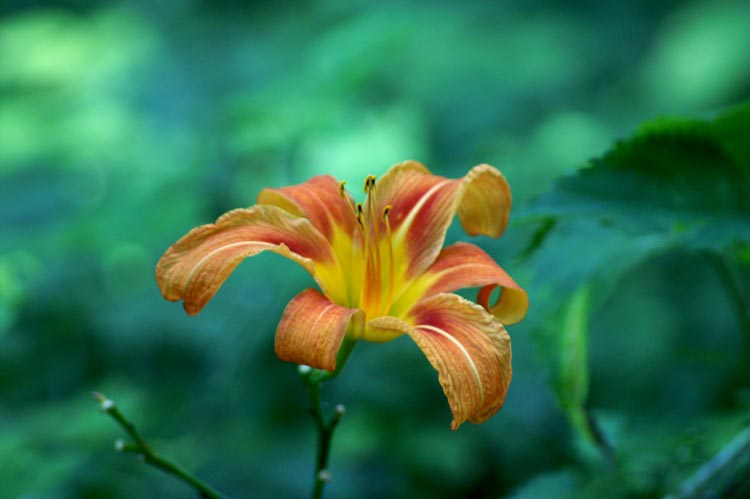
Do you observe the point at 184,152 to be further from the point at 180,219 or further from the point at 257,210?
the point at 257,210

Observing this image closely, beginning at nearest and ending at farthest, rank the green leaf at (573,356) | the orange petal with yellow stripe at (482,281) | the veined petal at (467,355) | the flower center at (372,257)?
the veined petal at (467,355) → the orange petal with yellow stripe at (482,281) → the flower center at (372,257) → the green leaf at (573,356)

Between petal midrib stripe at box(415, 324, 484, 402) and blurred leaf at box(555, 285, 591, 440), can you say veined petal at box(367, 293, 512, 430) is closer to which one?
petal midrib stripe at box(415, 324, 484, 402)

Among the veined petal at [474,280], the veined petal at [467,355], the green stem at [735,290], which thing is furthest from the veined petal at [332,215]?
the green stem at [735,290]

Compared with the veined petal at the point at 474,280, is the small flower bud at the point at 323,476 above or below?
below

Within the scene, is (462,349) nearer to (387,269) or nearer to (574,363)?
(387,269)

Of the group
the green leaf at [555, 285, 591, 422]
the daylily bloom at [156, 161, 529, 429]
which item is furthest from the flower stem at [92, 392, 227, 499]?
the green leaf at [555, 285, 591, 422]

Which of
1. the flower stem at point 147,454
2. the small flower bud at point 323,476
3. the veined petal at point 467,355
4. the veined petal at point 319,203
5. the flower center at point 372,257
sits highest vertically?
the veined petal at point 319,203

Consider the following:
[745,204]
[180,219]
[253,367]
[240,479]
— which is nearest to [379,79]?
[180,219]

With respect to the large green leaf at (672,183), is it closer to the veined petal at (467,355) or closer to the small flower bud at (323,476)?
the veined petal at (467,355)
